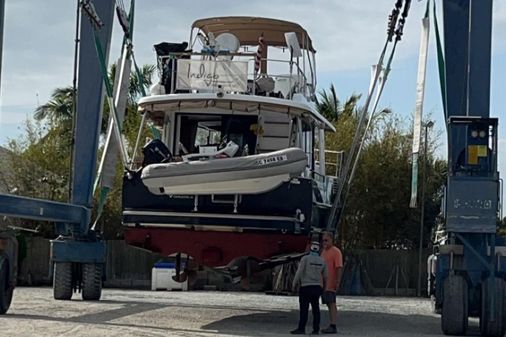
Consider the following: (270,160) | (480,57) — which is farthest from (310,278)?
(480,57)

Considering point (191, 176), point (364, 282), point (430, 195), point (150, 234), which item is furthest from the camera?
Answer: point (430, 195)

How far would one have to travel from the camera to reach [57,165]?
34.8 m

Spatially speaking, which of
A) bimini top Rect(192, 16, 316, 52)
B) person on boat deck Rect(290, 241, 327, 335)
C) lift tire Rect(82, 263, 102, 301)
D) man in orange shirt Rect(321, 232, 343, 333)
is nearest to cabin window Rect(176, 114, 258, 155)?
man in orange shirt Rect(321, 232, 343, 333)

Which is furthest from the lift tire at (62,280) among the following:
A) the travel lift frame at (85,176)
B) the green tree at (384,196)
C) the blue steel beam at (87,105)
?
the green tree at (384,196)

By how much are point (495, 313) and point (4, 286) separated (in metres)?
7.49

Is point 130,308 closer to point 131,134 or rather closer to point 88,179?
point 88,179

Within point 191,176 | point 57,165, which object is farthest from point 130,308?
point 57,165

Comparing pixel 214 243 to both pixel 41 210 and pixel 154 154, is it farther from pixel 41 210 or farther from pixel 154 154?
pixel 41 210

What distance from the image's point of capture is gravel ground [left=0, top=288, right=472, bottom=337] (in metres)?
13.6

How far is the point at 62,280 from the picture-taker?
1928 cm

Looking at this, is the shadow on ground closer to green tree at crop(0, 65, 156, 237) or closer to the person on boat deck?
the person on boat deck

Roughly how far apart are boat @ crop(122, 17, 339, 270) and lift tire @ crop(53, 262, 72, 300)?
366 cm

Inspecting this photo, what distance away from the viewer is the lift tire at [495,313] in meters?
13.9

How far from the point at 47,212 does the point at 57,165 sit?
62.0 feet
